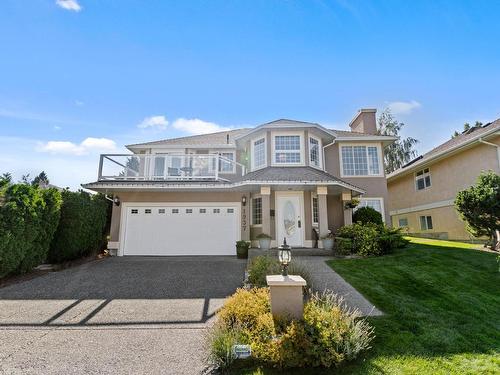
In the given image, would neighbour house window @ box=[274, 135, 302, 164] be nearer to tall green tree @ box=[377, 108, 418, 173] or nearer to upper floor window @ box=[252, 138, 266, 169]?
upper floor window @ box=[252, 138, 266, 169]

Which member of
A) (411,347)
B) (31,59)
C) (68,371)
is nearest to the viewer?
(68,371)

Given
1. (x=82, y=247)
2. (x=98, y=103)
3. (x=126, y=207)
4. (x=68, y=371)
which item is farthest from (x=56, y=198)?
(x=68, y=371)

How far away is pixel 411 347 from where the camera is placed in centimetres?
395

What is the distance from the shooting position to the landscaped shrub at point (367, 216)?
13.4m

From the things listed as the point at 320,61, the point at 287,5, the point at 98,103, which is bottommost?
the point at 98,103

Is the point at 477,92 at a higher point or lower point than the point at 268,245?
higher

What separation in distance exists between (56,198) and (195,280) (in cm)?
611

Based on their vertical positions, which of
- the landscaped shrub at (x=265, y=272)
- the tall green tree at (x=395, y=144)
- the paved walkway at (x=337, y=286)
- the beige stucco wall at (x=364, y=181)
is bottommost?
the paved walkway at (x=337, y=286)

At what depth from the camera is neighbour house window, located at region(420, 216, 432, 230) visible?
56.4 ft

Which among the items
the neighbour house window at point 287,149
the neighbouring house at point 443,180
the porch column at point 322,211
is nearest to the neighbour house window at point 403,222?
the neighbouring house at point 443,180

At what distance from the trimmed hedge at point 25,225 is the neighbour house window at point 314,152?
11375 millimetres

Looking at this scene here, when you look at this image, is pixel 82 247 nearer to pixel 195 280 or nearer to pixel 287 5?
pixel 195 280

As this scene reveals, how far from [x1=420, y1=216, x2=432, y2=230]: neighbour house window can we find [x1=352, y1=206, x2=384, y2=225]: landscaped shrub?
6.19m

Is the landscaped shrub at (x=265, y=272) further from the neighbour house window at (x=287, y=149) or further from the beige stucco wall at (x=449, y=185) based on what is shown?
the beige stucco wall at (x=449, y=185)
